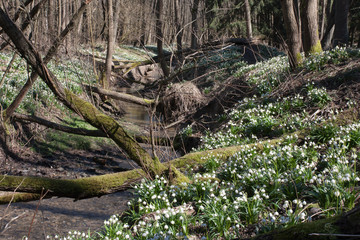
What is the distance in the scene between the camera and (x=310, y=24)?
34.3ft

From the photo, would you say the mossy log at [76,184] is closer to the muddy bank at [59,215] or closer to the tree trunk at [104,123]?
the tree trunk at [104,123]

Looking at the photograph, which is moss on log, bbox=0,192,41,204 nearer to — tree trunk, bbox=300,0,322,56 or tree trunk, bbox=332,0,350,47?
tree trunk, bbox=300,0,322,56

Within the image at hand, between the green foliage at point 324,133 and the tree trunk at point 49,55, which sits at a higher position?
the tree trunk at point 49,55

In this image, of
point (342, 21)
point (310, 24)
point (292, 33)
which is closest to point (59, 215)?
point (292, 33)

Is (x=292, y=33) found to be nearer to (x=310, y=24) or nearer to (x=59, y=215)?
(x=310, y=24)

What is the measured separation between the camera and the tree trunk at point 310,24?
1030 cm

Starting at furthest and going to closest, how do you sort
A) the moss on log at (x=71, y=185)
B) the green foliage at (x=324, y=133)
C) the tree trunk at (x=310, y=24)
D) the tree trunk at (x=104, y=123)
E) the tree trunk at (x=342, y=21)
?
1. the tree trunk at (x=342, y=21)
2. the tree trunk at (x=310, y=24)
3. the green foliage at (x=324, y=133)
4. the tree trunk at (x=104, y=123)
5. the moss on log at (x=71, y=185)

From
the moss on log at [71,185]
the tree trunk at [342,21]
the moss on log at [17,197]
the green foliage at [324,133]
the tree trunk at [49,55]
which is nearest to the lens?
the moss on log at [71,185]

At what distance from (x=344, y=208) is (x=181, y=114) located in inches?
304

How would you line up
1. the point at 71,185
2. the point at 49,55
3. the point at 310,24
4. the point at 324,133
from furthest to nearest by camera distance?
1. the point at 310,24
2. the point at 324,133
3. the point at 49,55
4. the point at 71,185

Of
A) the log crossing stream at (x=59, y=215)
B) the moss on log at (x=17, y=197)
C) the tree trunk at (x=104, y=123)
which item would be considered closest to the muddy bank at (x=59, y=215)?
the log crossing stream at (x=59, y=215)

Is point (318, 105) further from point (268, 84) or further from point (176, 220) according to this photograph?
point (176, 220)

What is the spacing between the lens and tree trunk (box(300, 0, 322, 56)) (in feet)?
33.8

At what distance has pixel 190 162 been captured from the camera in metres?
6.15
